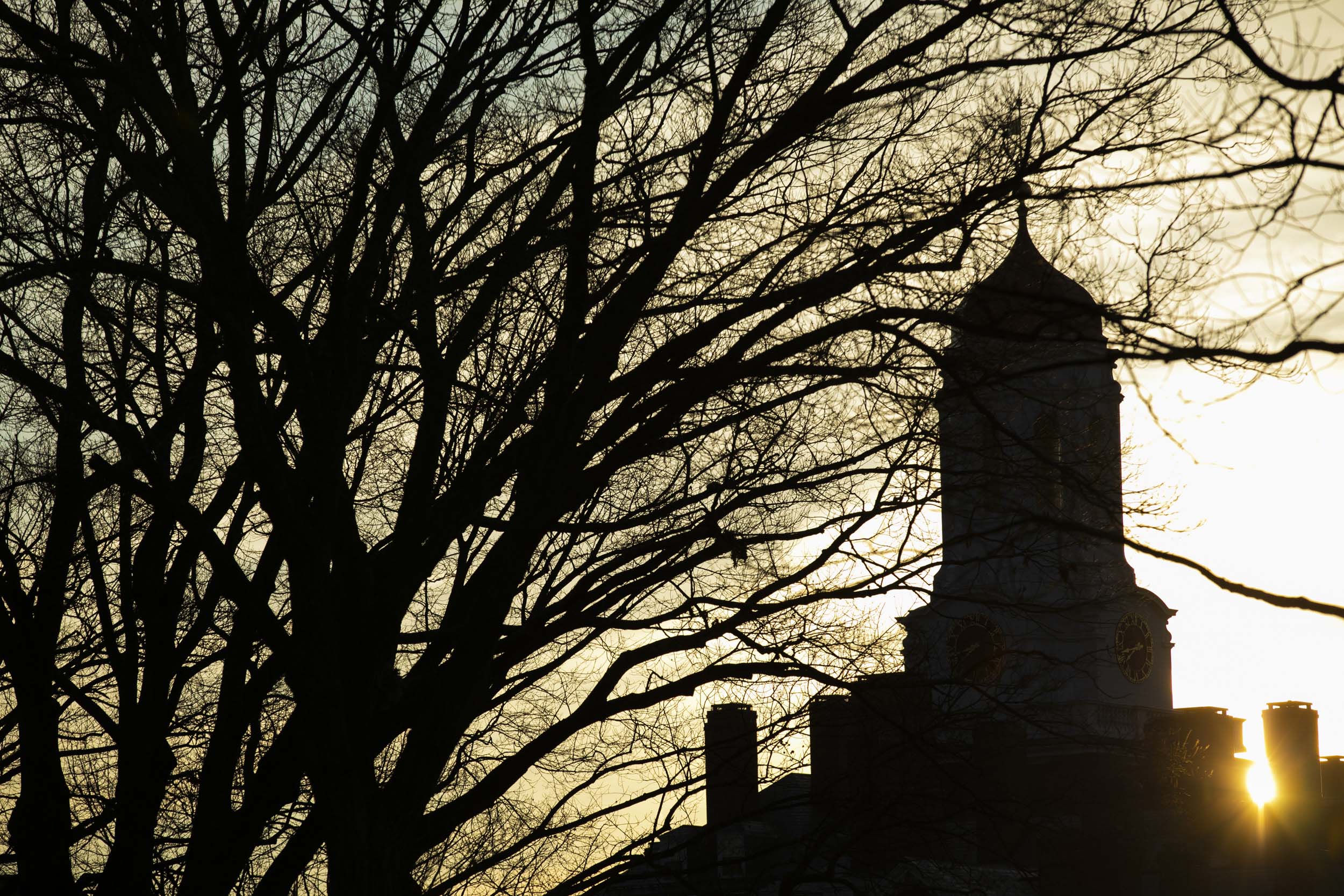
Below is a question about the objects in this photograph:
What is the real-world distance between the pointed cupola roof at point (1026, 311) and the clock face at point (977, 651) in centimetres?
194

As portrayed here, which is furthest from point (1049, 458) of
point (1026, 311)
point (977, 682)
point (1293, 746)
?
point (1293, 746)

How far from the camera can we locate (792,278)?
25.0 ft

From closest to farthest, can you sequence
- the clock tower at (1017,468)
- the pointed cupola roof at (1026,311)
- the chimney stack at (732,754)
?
1. the pointed cupola roof at (1026,311)
2. the clock tower at (1017,468)
3. the chimney stack at (732,754)

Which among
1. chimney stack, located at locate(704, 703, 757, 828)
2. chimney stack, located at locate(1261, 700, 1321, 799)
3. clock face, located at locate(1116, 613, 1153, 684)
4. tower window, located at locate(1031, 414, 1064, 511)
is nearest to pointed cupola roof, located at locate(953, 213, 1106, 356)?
tower window, located at locate(1031, 414, 1064, 511)

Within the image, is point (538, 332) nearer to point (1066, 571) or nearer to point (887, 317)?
point (887, 317)

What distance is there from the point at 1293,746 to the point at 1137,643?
552 cm

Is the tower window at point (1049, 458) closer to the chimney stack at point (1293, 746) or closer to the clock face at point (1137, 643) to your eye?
the clock face at point (1137, 643)

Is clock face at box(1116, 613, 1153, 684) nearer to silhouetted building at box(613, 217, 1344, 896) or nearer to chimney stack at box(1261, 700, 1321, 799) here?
chimney stack at box(1261, 700, 1321, 799)

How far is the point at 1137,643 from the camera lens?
36.0 metres

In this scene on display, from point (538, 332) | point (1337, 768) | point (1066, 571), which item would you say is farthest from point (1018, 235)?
point (1337, 768)

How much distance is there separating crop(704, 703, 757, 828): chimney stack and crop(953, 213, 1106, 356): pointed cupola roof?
8.94 ft

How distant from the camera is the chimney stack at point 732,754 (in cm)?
817

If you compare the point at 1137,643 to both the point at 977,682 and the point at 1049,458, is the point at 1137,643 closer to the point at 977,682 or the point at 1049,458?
the point at 977,682

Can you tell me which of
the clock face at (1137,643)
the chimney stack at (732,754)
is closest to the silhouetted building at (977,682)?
the chimney stack at (732,754)
